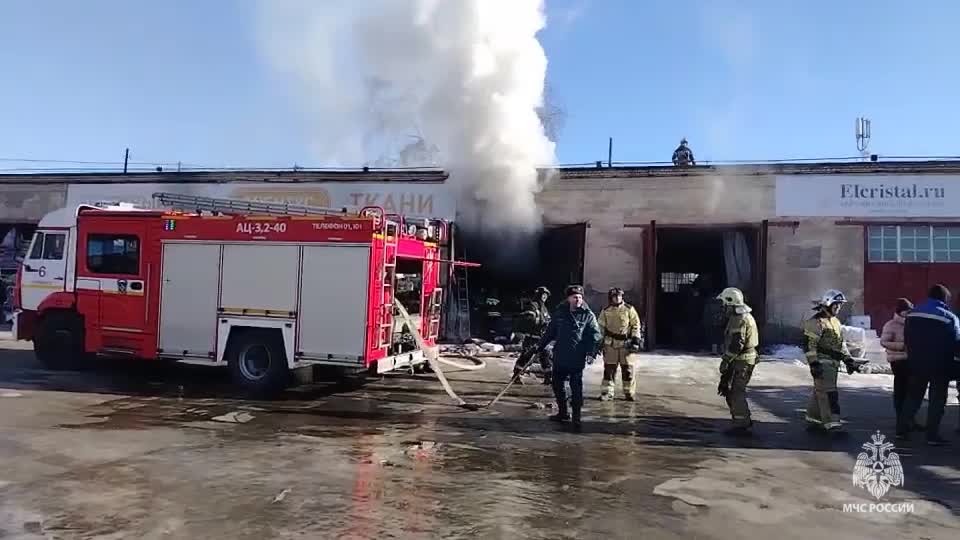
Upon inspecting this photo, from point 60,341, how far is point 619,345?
28.1 feet

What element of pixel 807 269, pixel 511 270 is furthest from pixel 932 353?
pixel 511 270

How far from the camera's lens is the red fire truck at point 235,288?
30.4 ft

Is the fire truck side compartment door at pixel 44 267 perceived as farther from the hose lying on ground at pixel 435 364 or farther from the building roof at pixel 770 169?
the building roof at pixel 770 169

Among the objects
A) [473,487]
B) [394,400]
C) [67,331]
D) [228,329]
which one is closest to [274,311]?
[228,329]

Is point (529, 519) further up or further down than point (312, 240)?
further down

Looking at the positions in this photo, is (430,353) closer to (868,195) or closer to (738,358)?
(738,358)

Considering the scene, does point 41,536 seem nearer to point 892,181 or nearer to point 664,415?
point 664,415

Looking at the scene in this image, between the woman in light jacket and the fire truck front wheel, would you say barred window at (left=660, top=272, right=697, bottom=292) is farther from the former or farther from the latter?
the fire truck front wheel

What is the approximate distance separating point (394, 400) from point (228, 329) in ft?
8.26

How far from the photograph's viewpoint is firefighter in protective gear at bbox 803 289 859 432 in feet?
25.5

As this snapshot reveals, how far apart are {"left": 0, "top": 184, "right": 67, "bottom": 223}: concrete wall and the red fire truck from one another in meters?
10.1

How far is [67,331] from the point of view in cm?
1095

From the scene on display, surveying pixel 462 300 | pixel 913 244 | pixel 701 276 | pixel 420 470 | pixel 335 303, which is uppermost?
pixel 913 244

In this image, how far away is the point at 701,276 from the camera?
67.4 ft
